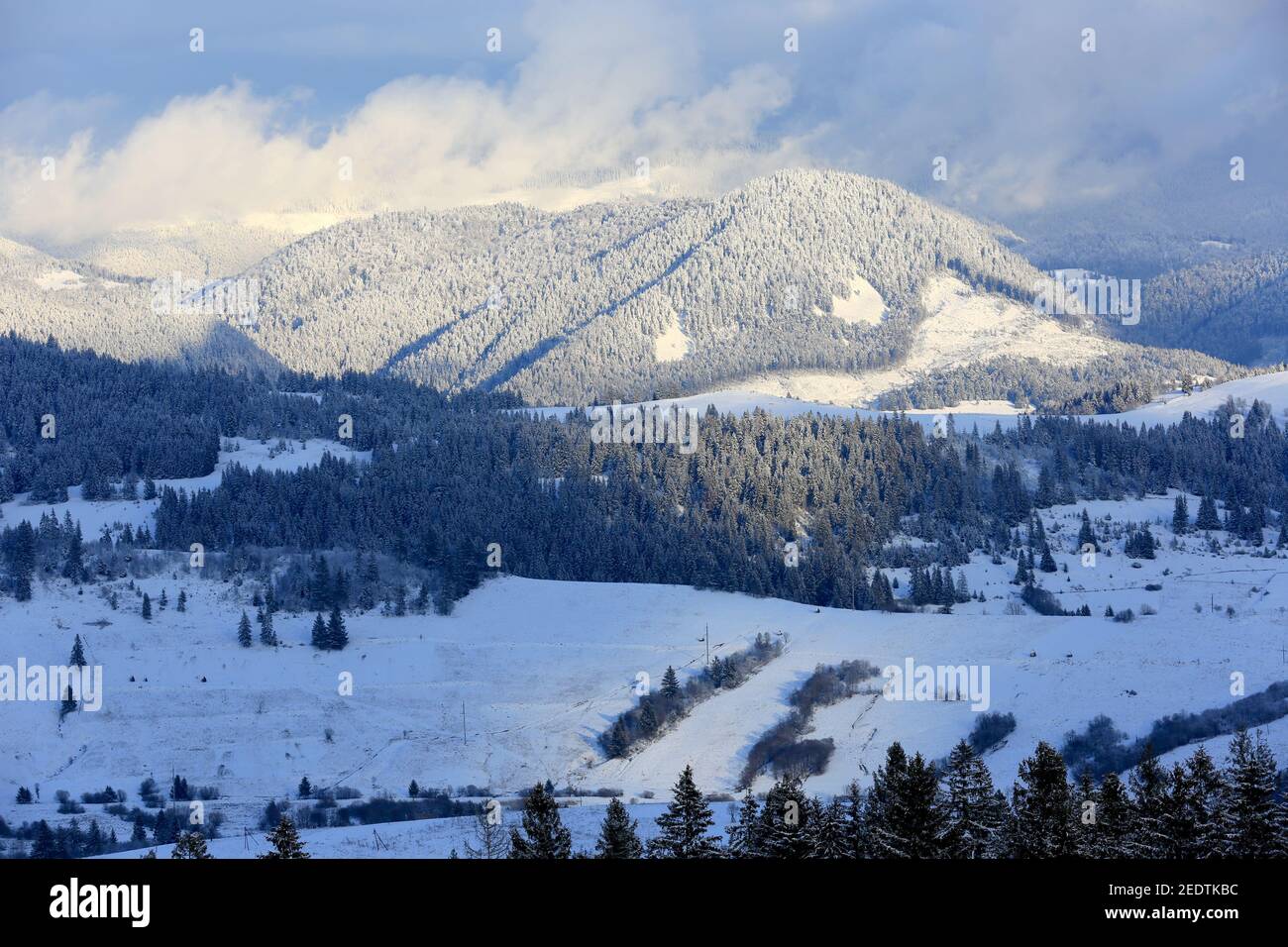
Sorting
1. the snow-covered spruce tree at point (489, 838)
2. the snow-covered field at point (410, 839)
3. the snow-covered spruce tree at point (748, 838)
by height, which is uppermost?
the snow-covered spruce tree at point (748, 838)

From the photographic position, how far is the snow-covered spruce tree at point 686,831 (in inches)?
2443

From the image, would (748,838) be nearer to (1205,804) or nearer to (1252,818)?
(1205,804)

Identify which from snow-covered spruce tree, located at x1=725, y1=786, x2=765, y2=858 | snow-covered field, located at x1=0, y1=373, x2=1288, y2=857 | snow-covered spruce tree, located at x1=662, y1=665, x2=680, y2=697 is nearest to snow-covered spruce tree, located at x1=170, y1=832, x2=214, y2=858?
snow-covered spruce tree, located at x1=725, y1=786, x2=765, y2=858

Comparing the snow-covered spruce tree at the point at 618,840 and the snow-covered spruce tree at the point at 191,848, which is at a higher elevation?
the snow-covered spruce tree at the point at 191,848

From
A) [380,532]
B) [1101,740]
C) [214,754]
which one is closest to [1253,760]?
[1101,740]

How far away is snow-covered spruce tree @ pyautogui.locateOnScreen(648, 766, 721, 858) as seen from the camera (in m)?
62.1

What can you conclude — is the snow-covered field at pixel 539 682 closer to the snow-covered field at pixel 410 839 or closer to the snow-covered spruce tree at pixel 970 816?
the snow-covered field at pixel 410 839

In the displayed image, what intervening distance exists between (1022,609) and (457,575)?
2686 inches

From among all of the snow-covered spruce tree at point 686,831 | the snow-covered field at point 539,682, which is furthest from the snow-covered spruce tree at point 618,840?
the snow-covered field at point 539,682

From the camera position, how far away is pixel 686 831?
63188 millimetres

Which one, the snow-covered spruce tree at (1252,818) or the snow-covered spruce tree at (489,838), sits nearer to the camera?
the snow-covered spruce tree at (1252,818)

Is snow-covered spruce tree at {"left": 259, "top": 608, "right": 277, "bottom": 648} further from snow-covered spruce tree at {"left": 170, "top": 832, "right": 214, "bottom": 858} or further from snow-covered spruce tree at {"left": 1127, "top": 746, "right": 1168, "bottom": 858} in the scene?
snow-covered spruce tree at {"left": 1127, "top": 746, "right": 1168, "bottom": 858}

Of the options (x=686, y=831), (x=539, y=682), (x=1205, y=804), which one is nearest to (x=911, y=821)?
(x=686, y=831)
